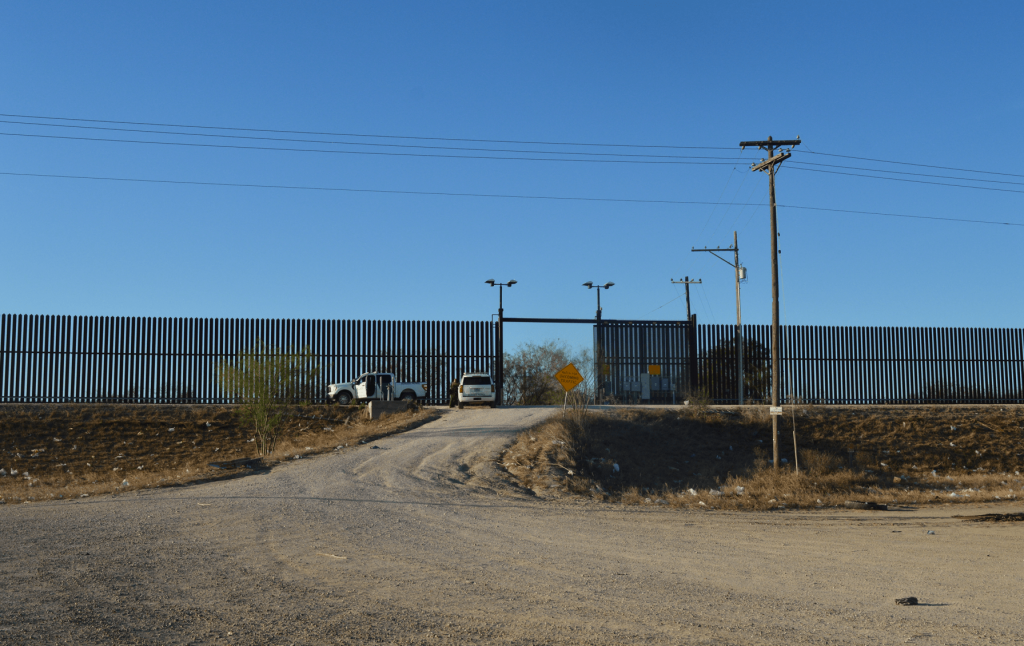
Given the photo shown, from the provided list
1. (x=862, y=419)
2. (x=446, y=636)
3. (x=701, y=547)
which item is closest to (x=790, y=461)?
(x=862, y=419)

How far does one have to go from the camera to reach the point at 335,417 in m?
28.4

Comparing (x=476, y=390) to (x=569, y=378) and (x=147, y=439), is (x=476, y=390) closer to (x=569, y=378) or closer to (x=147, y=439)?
(x=569, y=378)

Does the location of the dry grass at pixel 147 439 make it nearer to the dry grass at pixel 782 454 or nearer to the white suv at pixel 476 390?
the white suv at pixel 476 390

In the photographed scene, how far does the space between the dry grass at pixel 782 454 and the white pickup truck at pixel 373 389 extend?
988 cm

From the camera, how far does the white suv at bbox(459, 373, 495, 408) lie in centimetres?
3072

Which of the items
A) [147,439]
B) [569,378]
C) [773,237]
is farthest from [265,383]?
[773,237]

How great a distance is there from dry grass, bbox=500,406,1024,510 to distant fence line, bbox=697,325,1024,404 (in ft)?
15.1

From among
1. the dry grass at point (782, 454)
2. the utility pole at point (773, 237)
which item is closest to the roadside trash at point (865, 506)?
the dry grass at point (782, 454)

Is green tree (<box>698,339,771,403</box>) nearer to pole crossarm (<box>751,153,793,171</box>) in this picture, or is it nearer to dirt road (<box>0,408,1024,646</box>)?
pole crossarm (<box>751,153,793,171</box>)

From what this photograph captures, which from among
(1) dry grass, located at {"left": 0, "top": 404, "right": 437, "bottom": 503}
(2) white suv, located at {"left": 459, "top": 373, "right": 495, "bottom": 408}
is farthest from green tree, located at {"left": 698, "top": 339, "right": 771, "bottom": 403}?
(1) dry grass, located at {"left": 0, "top": 404, "right": 437, "bottom": 503}

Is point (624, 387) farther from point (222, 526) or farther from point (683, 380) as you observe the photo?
point (222, 526)

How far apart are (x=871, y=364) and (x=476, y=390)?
57.8 feet

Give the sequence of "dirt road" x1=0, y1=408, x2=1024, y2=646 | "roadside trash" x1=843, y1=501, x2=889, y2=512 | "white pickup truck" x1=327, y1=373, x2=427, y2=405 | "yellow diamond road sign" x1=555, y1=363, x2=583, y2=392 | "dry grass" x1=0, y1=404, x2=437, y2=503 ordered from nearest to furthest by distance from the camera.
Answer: "dirt road" x1=0, y1=408, x2=1024, y2=646 < "roadside trash" x1=843, y1=501, x2=889, y2=512 < "dry grass" x1=0, y1=404, x2=437, y2=503 < "yellow diamond road sign" x1=555, y1=363, x2=583, y2=392 < "white pickup truck" x1=327, y1=373, x2=427, y2=405

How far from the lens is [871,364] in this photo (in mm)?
34656
